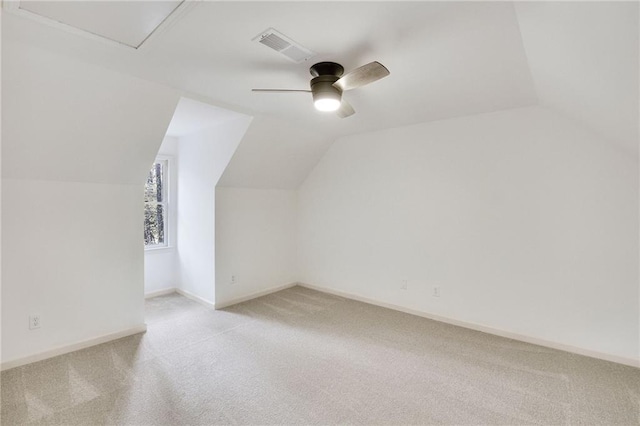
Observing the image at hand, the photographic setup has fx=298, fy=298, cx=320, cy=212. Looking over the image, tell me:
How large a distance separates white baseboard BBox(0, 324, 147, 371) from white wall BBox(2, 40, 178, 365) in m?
0.03

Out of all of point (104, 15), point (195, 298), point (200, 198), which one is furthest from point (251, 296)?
point (104, 15)

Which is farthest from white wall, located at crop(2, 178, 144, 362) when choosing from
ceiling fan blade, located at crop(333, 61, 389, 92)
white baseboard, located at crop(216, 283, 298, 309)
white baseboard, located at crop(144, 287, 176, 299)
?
ceiling fan blade, located at crop(333, 61, 389, 92)

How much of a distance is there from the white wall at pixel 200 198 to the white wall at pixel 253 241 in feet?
0.47

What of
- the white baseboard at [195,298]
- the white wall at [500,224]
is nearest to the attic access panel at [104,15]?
the white wall at [500,224]

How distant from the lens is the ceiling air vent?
1.70 m

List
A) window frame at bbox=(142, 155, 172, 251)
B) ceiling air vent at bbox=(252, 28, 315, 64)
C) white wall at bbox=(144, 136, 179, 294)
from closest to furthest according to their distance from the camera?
ceiling air vent at bbox=(252, 28, 315, 64) → white wall at bbox=(144, 136, 179, 294) → window frame at bbox=(142, 155, 172, 251)

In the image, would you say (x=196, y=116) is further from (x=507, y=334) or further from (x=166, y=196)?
(x=507, y=334)

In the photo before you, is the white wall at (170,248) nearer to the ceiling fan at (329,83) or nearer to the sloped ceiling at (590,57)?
the ceiling fan at (329,83)

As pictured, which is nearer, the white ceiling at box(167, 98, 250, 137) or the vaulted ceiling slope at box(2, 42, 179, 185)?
the vaulted ceiling slope at box(2, 42, 179, 185)

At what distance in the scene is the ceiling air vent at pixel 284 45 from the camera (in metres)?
1.70

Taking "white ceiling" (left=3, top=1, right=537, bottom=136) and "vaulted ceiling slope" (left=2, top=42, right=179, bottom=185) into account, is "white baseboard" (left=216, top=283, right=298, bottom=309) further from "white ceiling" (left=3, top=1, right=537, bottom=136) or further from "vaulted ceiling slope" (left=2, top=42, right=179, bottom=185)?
"white ceiling" (left=3, top=1, right=537, bottom=136)

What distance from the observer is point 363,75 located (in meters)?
1.83

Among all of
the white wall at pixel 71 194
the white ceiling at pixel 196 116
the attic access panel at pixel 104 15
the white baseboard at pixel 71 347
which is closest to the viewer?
the attic access panel at pixel 104 15

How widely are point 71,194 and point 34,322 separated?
1139 mm
